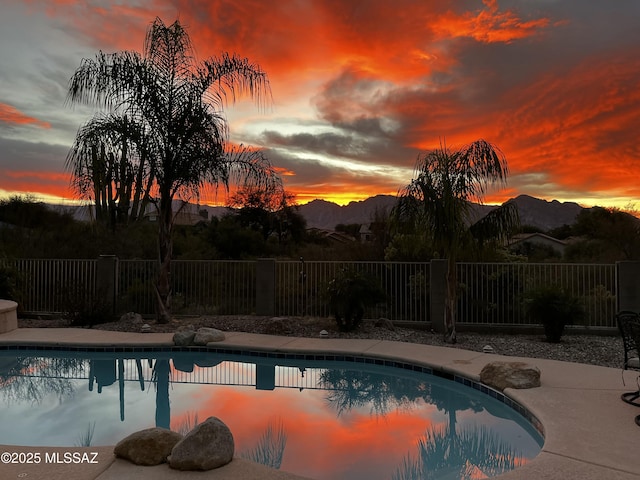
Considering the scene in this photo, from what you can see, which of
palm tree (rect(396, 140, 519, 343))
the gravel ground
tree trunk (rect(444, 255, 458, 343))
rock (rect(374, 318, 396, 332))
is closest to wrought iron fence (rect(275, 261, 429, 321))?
rock (rect(374, 318, 396, 332))

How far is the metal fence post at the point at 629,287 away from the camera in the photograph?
9.70 meters

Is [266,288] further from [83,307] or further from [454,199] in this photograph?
[454,199]

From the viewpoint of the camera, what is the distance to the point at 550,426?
4.68m

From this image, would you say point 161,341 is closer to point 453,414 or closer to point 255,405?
point 255,405

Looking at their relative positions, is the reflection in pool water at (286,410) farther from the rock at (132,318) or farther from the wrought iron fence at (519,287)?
the wrought iron fence at (519,287)

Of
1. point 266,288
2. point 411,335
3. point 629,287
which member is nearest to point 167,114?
point 266,288

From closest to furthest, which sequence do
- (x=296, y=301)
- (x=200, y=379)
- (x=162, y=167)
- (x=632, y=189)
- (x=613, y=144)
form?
1. (x=200, y=379)
2. (x=162, y=167)
3. (x=296, y=301)
4. (x=613, y=144)
5. (x=632, y=189)

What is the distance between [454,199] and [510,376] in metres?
3.57

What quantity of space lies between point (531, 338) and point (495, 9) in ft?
23.7

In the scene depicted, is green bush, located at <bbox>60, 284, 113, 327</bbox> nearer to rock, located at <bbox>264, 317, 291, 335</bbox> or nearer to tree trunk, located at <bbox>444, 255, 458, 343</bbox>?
rock, located at <bbox>264, 317, 291, 335</bbox>

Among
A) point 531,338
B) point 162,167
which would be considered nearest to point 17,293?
point 162,167

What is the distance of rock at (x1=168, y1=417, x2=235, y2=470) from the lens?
12.3 feet

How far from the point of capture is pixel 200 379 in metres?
7.59

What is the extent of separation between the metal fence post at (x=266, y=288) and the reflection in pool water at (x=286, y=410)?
9.44ft
